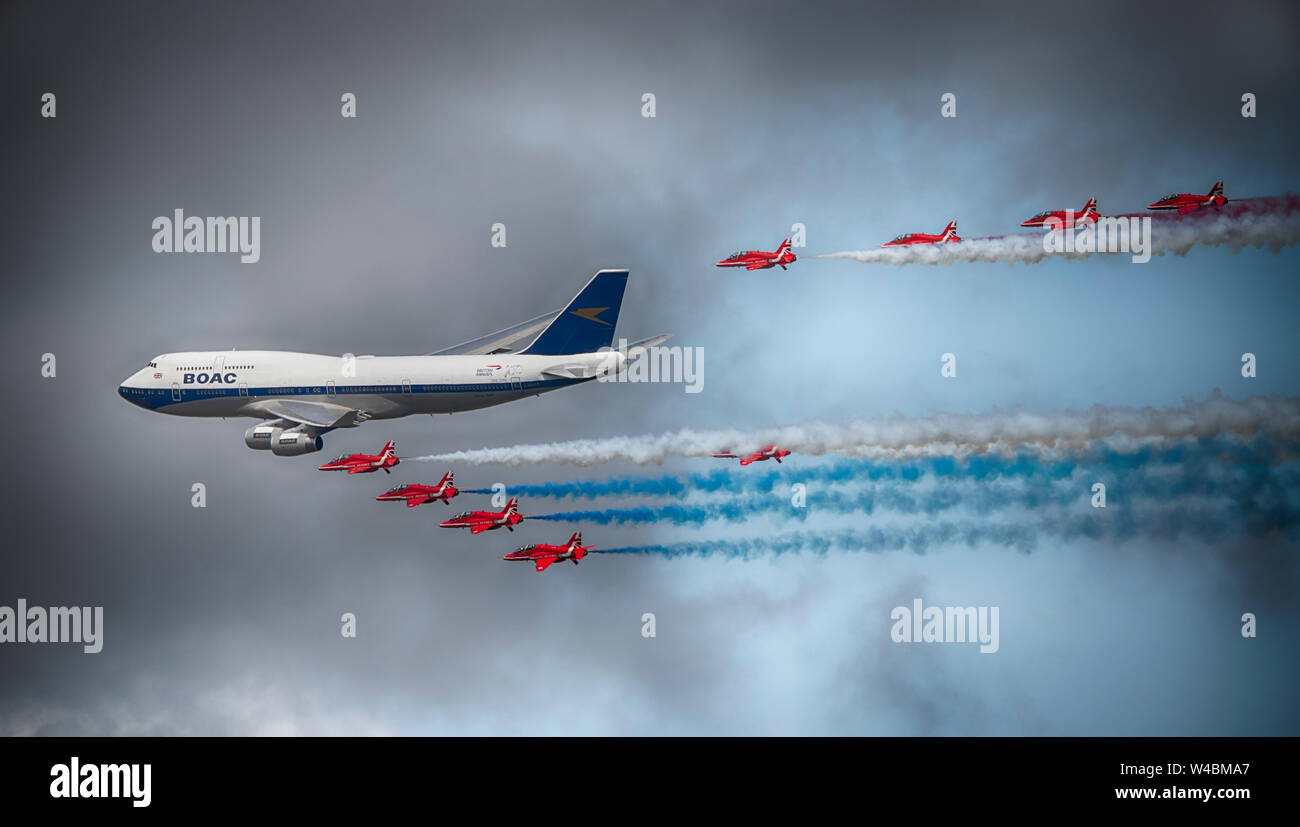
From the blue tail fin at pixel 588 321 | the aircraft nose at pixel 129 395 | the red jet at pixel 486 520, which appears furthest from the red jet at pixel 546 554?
the aircraft nose at pixel 129 395

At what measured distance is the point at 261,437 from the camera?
8444 centimetres

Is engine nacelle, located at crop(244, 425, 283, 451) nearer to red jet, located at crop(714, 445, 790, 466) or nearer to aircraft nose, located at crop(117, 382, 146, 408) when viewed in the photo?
aircraft nose, located at crop(117, 382, 146, 408)

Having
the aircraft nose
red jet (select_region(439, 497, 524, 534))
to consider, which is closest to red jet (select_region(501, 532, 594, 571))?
red jet (select_region(439, 497, 524, 534))

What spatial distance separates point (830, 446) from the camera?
8144 centimetres

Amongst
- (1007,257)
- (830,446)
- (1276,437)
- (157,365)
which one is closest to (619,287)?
(830,446)

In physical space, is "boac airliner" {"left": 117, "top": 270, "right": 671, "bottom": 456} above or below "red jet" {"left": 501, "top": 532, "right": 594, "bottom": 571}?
above

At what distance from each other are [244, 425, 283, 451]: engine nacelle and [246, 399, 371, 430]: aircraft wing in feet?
3.53

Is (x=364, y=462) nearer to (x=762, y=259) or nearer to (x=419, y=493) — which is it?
(x=419, y=493)

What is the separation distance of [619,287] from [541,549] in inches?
575

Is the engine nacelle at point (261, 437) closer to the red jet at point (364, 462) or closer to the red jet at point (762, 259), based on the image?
the red jet at point (364, 462)

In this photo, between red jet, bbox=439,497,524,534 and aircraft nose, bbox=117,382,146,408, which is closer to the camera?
red jet, bbox=439,497,524,534

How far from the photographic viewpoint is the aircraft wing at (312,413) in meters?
84.5

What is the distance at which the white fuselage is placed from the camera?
8331 cm
